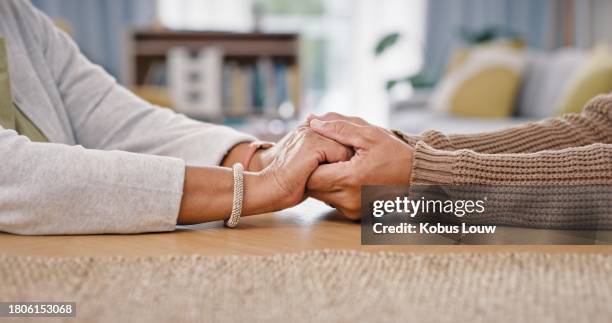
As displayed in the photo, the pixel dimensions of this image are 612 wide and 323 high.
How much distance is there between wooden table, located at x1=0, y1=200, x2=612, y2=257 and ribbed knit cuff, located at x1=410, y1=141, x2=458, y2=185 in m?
0.09

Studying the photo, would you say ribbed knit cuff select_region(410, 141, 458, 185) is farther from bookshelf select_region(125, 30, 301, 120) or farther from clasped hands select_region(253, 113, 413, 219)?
bookshelf select_region(125, 30, 301, 120)

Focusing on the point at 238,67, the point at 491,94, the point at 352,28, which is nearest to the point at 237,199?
the point at 491,94

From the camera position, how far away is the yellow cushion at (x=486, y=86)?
11.4 ft

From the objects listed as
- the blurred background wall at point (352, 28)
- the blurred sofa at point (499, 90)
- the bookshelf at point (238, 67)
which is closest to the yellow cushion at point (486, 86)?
the blurred sofa at point (499, 90)

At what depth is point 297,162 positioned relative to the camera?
33.7 inches

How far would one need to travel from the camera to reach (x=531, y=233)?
0.75 meters

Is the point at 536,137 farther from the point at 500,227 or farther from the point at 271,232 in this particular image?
the point at 271,232

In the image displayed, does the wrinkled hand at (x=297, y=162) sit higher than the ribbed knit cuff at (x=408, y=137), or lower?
lower

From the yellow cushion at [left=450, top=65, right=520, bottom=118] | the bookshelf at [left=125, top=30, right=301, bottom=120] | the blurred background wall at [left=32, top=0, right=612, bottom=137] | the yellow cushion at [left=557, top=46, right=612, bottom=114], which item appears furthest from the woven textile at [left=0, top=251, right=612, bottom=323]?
the blurred background wall at [left=32, top=0, right=612, bottom=137]

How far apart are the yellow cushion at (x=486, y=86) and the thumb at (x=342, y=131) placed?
2.73 meters

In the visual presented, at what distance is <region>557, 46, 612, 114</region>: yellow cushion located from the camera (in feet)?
9.12

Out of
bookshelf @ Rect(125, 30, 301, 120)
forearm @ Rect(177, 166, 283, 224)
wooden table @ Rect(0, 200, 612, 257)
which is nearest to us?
wooden table @ Rect(0, 200, 612, 257)

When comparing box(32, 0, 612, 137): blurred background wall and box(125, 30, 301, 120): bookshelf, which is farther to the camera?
box(32, 0, 612, 137): blurred background wall

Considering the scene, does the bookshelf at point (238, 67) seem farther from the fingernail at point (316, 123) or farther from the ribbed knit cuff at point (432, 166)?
the ribbed knit cuff at point (432, 166)
